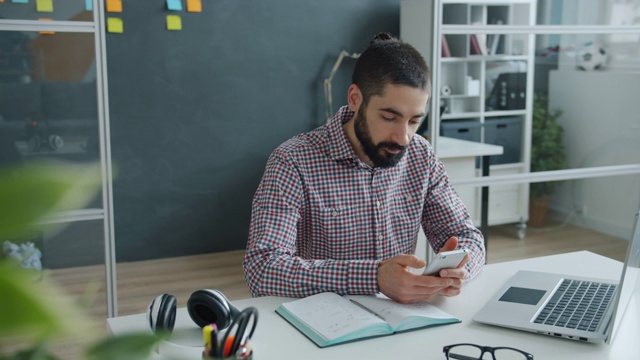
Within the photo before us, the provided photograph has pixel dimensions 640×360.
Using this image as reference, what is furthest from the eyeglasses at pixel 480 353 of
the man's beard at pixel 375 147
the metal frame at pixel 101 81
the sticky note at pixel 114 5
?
the sticky note at pixel 114 5

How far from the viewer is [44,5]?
2.63 metres

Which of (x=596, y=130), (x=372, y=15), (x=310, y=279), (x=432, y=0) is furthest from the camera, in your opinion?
(x=372, y=15)

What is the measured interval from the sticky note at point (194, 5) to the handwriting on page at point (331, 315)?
3098 millimetres

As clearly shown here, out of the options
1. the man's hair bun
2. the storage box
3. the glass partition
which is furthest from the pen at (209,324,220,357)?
the storage box

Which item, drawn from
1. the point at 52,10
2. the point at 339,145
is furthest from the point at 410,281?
the point at 52,10

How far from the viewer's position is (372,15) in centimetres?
476

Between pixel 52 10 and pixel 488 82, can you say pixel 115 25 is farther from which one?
pixel 488 82

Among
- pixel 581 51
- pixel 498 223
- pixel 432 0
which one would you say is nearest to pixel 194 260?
pixel 498 223

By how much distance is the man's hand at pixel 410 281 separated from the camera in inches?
59.1

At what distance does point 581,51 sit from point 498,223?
0.92m

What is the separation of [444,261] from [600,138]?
7.84 feet

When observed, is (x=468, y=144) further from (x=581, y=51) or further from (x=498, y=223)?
(x=581, y=51)

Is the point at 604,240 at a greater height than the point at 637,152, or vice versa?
the point at 637,152

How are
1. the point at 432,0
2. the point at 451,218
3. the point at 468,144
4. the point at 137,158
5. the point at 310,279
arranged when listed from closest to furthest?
the point at 310,279 → the point at 451,218 → the point at 432,0 → the point at 468,144 → the point at 137,158
